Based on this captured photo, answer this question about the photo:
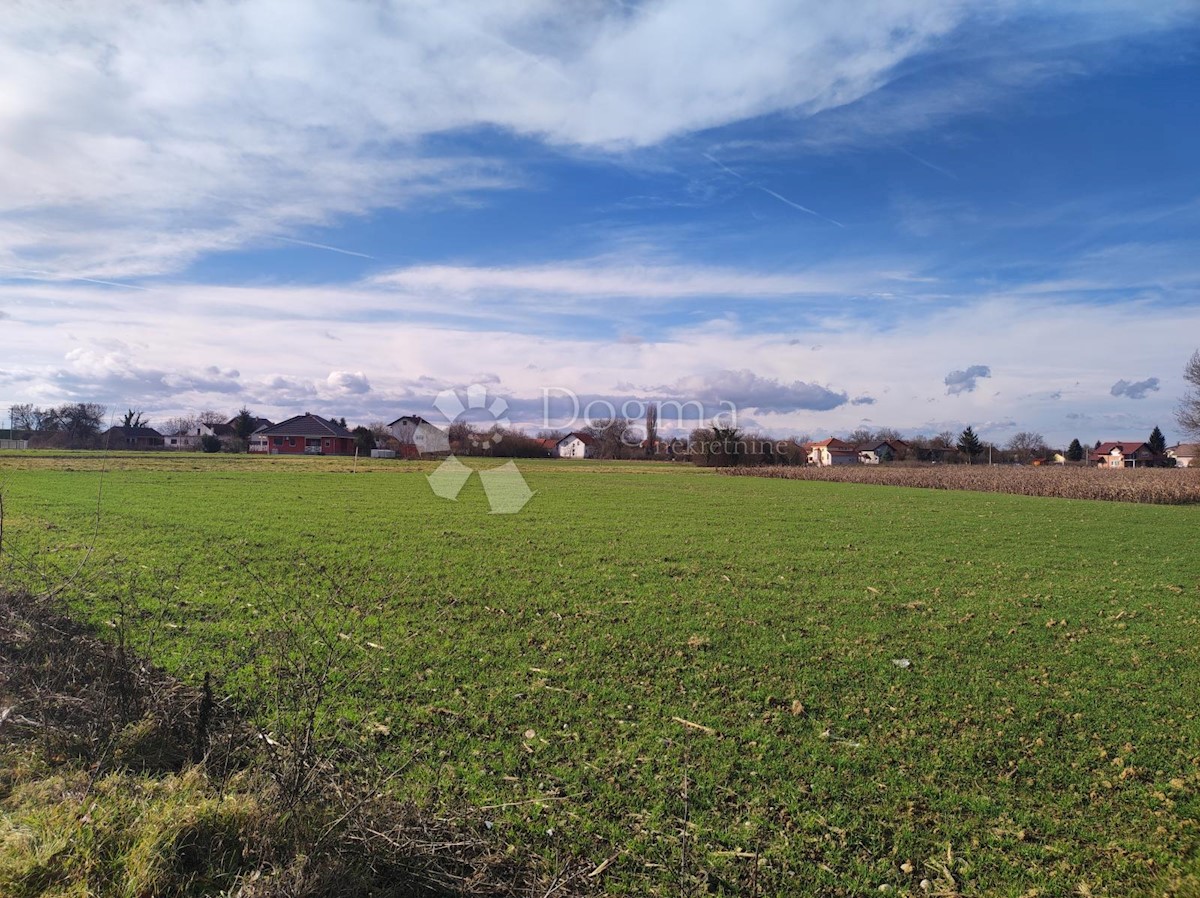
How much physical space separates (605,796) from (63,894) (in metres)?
2.85

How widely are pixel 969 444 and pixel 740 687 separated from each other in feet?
356

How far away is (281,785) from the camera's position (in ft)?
12.1

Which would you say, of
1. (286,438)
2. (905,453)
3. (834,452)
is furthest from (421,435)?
(905,453)

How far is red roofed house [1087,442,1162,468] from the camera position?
109375 millimetres

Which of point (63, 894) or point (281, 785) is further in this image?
point (281, 785)

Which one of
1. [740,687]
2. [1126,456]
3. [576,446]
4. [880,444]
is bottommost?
[740,687]

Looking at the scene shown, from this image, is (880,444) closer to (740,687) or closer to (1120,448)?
(1120,448)

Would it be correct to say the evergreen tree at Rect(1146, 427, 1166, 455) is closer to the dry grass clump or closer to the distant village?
the distant village

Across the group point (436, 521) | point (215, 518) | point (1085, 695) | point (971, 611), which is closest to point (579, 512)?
point (436, 521)

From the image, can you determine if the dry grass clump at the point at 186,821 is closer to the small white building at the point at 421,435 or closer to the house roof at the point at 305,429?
the small white building at the point at 421,435

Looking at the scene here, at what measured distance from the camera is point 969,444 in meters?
100

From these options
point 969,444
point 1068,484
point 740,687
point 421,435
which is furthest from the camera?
point 969,444

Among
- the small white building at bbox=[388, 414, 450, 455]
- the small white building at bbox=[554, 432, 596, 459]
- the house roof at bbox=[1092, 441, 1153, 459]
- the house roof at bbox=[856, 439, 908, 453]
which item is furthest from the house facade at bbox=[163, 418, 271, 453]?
the house roof at bbox=[1092, 441, 1153, 459]

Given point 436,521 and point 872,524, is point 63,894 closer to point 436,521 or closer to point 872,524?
point 436,521
